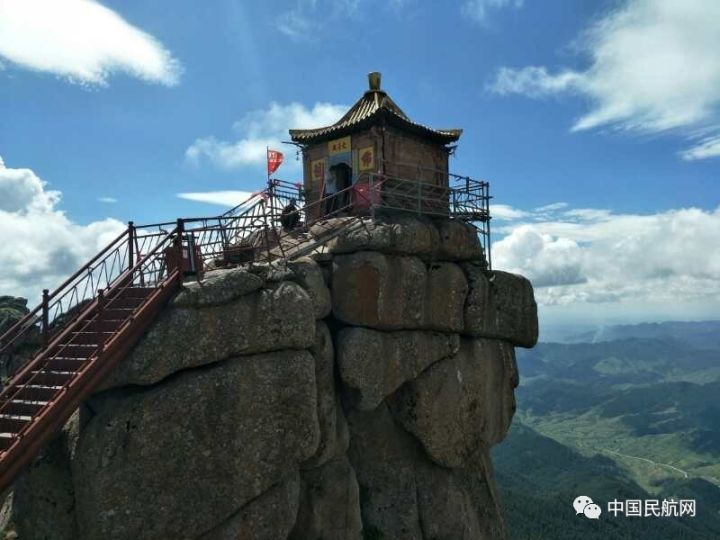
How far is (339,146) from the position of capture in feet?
105

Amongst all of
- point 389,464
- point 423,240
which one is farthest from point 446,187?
point 389,464

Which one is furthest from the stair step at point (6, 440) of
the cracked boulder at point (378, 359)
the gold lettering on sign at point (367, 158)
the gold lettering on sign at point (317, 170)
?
the gold lettering on sign at point (317, 170)

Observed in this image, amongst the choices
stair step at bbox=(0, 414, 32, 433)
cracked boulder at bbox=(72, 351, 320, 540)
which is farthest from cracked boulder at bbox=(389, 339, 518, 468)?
stair step at bbox=(0, 414, 32, 433)

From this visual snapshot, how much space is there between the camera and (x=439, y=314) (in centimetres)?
2714

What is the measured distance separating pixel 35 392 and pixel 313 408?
9.89m

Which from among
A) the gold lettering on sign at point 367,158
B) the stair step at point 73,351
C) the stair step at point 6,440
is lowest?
the stair step at point 6,440

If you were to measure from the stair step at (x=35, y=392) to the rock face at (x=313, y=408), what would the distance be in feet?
→ 6.81

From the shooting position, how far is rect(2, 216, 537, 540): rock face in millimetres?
16859

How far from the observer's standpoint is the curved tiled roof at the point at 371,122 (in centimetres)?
2992

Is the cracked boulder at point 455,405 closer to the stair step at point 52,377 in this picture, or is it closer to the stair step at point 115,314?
the stair step at point 115,314

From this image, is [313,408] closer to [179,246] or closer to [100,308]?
[179,246]

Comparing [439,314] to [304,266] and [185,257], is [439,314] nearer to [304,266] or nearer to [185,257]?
[304,266]

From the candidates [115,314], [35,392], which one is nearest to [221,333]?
[115,314]

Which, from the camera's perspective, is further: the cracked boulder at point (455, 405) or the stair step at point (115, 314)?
the cracked boulder at point (455, 405)
